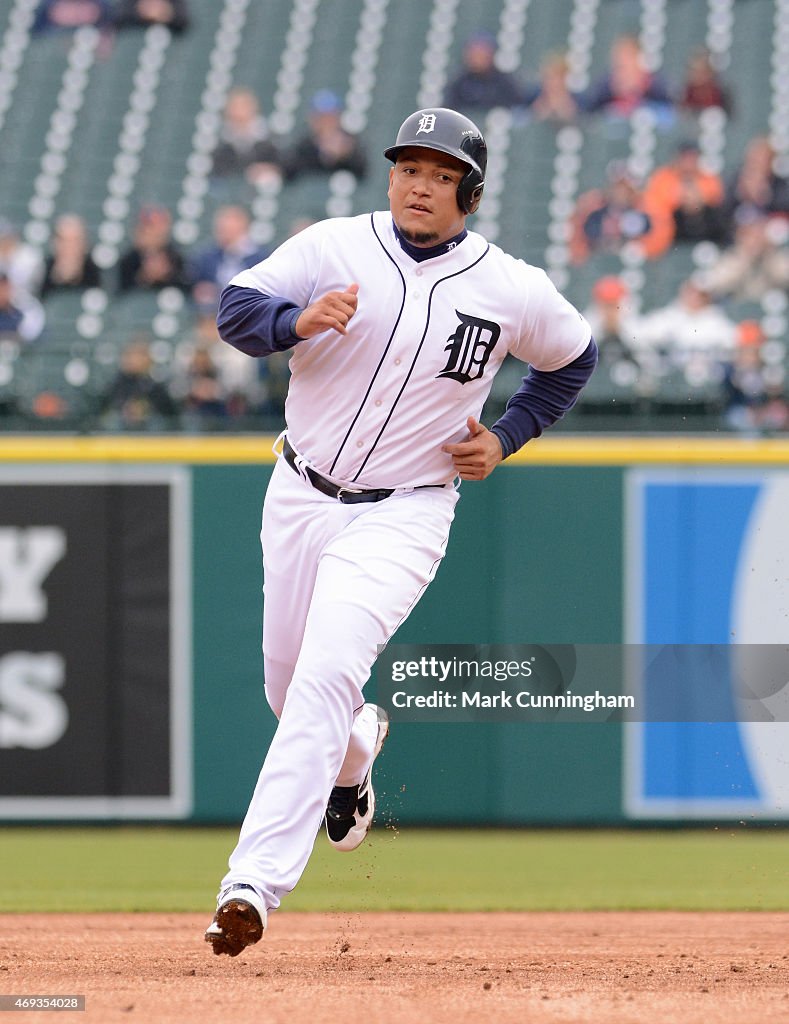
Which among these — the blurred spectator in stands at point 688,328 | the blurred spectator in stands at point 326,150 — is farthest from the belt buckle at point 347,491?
the blurred spectator in stands at point 326,150

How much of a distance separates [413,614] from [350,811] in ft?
7.62

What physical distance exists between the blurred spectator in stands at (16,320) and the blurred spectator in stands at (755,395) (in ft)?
11.1

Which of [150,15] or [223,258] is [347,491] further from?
[150,15]

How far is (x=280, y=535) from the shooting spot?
4.20 m

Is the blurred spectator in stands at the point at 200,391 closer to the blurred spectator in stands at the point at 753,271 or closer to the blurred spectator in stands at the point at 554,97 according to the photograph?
the blurred spectator in stands at the point at 753,271

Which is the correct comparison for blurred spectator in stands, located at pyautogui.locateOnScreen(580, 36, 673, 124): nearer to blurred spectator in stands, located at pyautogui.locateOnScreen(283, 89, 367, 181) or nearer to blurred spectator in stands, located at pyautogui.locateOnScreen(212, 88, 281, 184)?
blurred spectator in stands, located at pyautogui.locateOnScreen(283, 89, 367, 181)

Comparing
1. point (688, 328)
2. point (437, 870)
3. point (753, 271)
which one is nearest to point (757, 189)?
point (753, 271)

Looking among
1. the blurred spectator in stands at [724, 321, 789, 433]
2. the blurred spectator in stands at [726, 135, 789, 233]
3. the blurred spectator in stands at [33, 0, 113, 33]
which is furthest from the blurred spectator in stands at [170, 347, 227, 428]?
the blurred spectator in stands at [33, 0, 113, 33]

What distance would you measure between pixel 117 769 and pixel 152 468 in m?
1.26

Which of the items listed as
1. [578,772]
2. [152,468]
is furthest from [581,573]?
[152,468]

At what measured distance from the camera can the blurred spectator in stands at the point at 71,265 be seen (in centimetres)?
916

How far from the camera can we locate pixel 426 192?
396 cm

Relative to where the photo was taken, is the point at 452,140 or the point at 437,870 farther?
the point at 437,870

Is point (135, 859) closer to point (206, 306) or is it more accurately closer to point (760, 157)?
point (206, 306)
